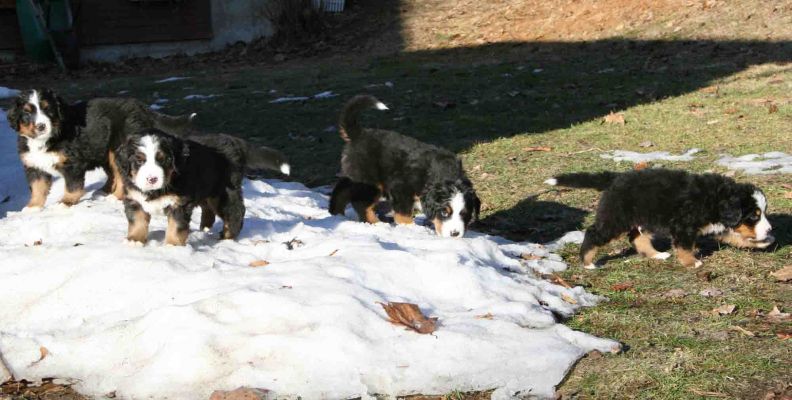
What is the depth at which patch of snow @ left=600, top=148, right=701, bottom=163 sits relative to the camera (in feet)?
31.6

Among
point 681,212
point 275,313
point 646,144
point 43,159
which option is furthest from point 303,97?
point 275,313

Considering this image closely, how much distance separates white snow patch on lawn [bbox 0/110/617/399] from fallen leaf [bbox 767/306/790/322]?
1.04 m

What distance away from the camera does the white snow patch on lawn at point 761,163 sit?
28.6 ft

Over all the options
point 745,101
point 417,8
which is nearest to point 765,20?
point 745,101

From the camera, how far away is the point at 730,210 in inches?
249

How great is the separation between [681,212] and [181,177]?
3.43 meters

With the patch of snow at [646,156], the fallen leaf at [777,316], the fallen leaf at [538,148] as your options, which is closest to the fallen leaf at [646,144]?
the patch of snow at [646,156]

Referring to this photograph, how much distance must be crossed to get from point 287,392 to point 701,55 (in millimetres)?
13357

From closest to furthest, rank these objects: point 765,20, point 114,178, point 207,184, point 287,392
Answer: point 287,392 → point 207,184 → point 114,178 → point 765,20

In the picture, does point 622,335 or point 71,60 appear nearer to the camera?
point 622,335

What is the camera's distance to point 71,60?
20953 mm

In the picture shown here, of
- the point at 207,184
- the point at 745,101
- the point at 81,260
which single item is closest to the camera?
the point at 81,260

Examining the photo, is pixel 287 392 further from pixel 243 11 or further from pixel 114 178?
pixel 243 11

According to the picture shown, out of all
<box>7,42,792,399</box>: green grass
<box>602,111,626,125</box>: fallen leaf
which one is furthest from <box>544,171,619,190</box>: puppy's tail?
<box>602,111,626,125</box>: fallen leaf
